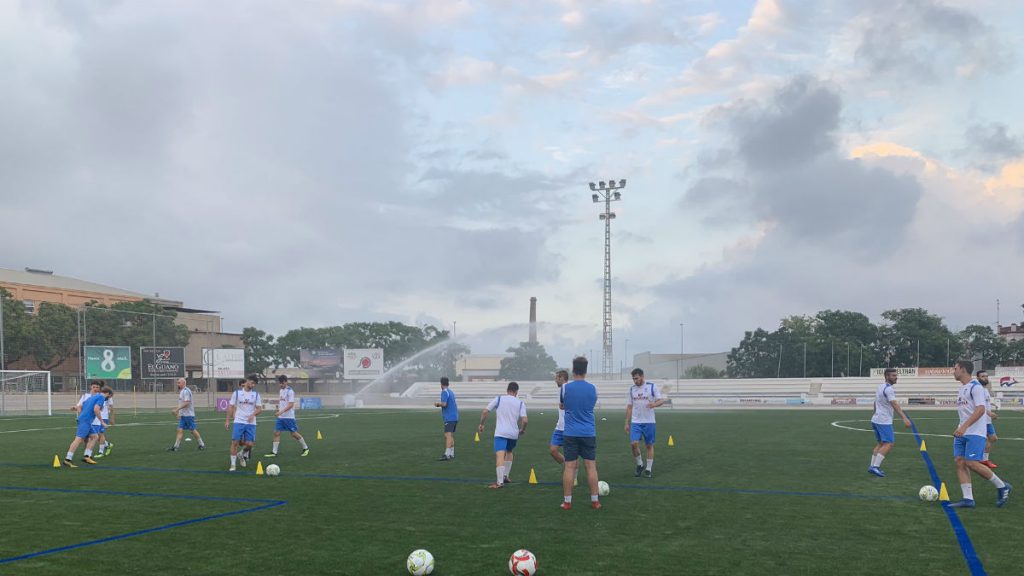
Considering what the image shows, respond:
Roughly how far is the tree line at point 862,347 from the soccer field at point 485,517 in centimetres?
8744

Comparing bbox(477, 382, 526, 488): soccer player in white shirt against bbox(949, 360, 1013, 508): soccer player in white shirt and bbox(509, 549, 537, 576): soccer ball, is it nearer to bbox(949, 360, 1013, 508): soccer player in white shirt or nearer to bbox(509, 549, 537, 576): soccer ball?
bbox(509, 549, 537, 576): soccer ball

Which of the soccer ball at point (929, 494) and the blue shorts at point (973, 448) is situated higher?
the blue shorts at point (973, 448)

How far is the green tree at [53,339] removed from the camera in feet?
192

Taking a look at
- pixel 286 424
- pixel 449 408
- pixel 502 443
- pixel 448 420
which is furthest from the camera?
pixel 286 424

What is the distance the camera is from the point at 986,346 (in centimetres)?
10988

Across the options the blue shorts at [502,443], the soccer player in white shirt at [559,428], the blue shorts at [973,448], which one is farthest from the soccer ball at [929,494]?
the blue shorts at [502,443]

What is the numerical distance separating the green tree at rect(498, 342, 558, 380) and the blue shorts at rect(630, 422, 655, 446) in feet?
327

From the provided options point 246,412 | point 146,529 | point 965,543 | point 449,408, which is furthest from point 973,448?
point 246,412

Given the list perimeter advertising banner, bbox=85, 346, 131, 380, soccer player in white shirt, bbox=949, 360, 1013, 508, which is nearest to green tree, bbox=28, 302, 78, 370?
perimeter advertising banner, bbox=85, 346, 131, 380

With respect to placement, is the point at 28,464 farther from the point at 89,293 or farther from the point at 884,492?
the point at 89,293

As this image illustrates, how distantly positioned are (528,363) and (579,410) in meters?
108

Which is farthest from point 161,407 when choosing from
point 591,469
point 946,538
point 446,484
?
point 946,538

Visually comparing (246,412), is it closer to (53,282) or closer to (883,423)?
(883,423)

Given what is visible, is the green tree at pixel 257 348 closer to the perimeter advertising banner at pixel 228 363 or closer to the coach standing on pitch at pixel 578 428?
the perimeter advertising banner at pixel 228 363
